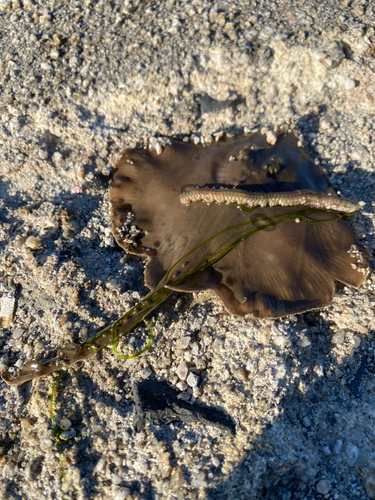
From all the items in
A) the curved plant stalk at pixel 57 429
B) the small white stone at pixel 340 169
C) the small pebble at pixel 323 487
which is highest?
the small white stone at pixel 340 169

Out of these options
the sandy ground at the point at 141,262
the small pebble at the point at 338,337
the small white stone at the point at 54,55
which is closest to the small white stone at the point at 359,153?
the sandy ground at the point at 141,262

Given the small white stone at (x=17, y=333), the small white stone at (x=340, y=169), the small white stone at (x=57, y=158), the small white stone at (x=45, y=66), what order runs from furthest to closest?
the small white stone at (x=45, y=66), the small white stone at (x=57, y=158), the small white stone at (x=340, y=169), the small white stone at (x=17, y=333)

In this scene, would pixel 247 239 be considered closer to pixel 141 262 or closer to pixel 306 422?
pixel 141 262

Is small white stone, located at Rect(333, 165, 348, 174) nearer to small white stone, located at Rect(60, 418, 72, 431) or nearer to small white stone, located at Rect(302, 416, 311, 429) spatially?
small white stone, located at Rect(302, 416, 311, 429)

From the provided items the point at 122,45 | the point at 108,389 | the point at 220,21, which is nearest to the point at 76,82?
the point at 122,45

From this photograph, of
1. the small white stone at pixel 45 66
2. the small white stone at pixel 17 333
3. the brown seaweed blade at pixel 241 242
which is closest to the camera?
the brown seaweed blade at pixel 241 242

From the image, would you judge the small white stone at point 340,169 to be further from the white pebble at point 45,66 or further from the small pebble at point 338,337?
the white pebble at point 45,66

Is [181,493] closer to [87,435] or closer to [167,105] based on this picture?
[87,435]
